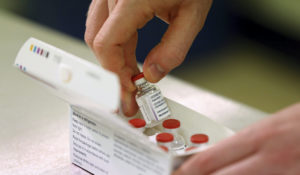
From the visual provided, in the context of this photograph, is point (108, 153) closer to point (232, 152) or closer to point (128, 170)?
point (128, 170)

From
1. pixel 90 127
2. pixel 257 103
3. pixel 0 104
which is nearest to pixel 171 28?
pixel 90 127

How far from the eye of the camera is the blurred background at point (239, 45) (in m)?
2.05

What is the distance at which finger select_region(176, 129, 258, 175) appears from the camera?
53cm

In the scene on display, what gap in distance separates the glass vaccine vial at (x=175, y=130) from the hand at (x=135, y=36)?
74 mm

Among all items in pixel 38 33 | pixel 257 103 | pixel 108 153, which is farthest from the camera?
pixel 257 103

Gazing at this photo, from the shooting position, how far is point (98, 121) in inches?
24.6

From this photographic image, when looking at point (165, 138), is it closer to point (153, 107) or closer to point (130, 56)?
point (153, 107)

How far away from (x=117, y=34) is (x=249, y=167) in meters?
0.30

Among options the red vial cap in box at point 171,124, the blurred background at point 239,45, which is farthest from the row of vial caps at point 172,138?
the blurred background at point 239,45

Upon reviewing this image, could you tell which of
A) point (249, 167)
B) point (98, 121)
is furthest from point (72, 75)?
point (249, 167)

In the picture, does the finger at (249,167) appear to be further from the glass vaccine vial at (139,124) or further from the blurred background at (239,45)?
the blurred background at (239,45)

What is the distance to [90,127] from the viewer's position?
0.65 meters

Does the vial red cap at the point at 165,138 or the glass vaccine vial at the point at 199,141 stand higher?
the glass vaccine vial at the point at 199,141

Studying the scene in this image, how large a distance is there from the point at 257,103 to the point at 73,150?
4.63ft
